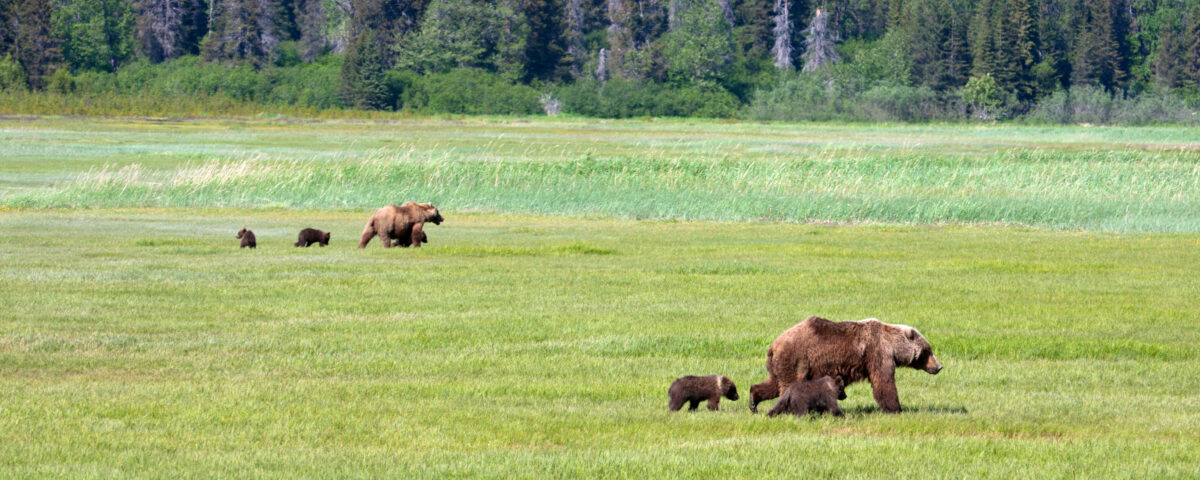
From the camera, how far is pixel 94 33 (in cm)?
15362

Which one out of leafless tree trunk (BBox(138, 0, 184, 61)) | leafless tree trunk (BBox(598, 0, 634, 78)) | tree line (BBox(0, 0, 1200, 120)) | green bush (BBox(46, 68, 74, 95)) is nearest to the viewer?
green bush (BBox(46, 68, 74, 95))

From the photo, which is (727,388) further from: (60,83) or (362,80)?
(60,83)

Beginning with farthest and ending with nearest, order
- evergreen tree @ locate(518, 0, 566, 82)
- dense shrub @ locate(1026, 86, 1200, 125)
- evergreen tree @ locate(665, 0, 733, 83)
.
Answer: evergreen tree @ locate(518, 0, 566, 82)
evergreen tree @ locate(665, 0, 733, 83)
dense shrub @ locate(1026, 86, 1200, 125)

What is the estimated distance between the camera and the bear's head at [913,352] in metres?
11.2

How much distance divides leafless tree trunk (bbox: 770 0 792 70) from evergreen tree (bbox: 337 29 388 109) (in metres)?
48.6

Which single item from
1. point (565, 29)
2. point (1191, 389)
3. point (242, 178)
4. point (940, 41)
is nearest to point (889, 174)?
point (242, 178)

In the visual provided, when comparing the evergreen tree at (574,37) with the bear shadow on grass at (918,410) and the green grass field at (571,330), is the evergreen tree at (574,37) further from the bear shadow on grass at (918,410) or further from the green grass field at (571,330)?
the bear shadow on grass at (918,410)

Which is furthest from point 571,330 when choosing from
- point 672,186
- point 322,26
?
point 322,26

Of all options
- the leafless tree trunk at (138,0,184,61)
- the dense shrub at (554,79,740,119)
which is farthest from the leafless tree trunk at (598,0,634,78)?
the leafless tree trunk at (138,0,184,61)

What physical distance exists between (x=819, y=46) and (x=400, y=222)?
141 metres

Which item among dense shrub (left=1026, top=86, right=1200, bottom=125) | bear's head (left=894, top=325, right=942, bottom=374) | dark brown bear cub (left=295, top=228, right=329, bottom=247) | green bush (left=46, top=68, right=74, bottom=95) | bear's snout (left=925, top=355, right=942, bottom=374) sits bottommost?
dense shrub (left=1026, top=86, right=1200, bottom=125)

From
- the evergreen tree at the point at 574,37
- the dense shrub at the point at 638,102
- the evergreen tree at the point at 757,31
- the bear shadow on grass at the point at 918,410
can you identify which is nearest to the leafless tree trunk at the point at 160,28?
the evergreen tree at the point at 574,37

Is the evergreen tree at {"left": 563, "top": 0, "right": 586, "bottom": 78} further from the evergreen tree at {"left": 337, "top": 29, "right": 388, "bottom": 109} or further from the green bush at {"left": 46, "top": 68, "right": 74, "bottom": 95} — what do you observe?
the green bush at {"left": 46, "top": 68, "right": 74, "bottom": 95}

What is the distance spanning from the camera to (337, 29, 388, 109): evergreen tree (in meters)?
142
